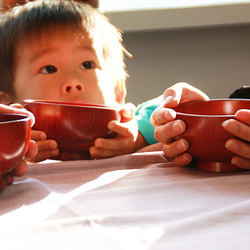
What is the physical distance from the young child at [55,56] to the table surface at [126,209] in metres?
0.34

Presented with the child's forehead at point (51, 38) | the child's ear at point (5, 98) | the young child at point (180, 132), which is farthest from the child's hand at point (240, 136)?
the child's ear at point (5, 98)


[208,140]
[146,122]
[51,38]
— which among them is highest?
[51,38]

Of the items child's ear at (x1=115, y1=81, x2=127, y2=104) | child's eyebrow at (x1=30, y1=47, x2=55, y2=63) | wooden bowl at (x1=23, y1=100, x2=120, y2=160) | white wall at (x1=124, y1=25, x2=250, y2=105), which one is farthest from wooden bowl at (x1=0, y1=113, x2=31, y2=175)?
white wall at (x1=124, y1=25, x2=250, y2=105)

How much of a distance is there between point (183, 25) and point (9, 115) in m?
1.34

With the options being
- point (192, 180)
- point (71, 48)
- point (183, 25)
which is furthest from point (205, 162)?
point (183, 25)

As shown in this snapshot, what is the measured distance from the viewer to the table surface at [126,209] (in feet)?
1.00

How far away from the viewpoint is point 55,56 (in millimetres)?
959

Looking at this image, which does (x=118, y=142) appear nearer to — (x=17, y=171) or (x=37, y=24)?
(x=17, y=171)

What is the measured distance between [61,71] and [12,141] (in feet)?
1.73

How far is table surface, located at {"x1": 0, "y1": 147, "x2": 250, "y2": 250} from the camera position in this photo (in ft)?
1.00

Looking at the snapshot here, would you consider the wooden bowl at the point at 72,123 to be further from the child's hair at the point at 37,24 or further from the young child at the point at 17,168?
the child's hair at the point at 37,24

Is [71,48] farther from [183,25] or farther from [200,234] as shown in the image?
[183,25]

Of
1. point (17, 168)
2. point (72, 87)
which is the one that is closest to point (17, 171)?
point (17, 168)

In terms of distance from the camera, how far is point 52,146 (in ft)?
2.26
